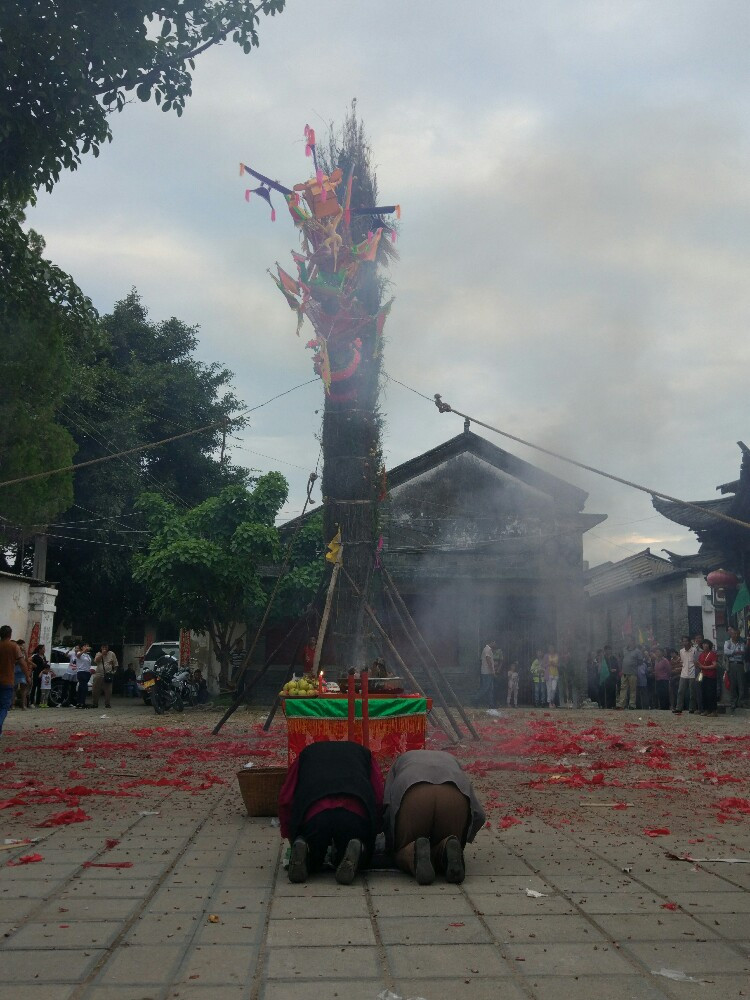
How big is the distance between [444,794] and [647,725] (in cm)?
1319

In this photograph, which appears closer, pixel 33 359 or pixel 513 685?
pixel 33 359

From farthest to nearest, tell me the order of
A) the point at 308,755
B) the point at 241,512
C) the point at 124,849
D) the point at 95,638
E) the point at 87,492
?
the point at 95,638
the point at 87,492
the point at 241,512
the point at 124,849
the point at 308,755

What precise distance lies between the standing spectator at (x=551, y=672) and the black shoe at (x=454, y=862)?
20085 mm

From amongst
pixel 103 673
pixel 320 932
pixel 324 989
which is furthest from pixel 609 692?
pixel 324 989

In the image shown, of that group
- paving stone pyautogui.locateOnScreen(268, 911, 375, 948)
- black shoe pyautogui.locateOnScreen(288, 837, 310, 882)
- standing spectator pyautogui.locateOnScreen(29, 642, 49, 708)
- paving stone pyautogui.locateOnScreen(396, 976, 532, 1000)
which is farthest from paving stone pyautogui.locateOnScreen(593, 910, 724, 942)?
standing spectator pyautogui.locateOnScreen(29, 642, 49, 708)

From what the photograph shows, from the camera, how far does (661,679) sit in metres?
23.5

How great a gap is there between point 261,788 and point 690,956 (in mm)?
4245

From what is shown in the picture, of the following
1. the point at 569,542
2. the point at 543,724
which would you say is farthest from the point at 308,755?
the point at 569,542

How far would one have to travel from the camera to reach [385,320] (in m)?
12.3

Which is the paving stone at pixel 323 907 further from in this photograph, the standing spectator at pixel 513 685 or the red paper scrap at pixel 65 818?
the standing spectator at pixel 513 685

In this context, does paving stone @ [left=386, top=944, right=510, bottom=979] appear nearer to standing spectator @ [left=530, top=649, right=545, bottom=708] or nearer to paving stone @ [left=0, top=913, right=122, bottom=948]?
paving stone @ [left=0, top=913, right=122, bottom=948]

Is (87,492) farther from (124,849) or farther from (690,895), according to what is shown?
(690,895)

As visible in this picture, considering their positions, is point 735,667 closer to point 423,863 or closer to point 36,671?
point 36,671

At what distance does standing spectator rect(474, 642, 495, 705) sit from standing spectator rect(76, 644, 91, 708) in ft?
33.4
